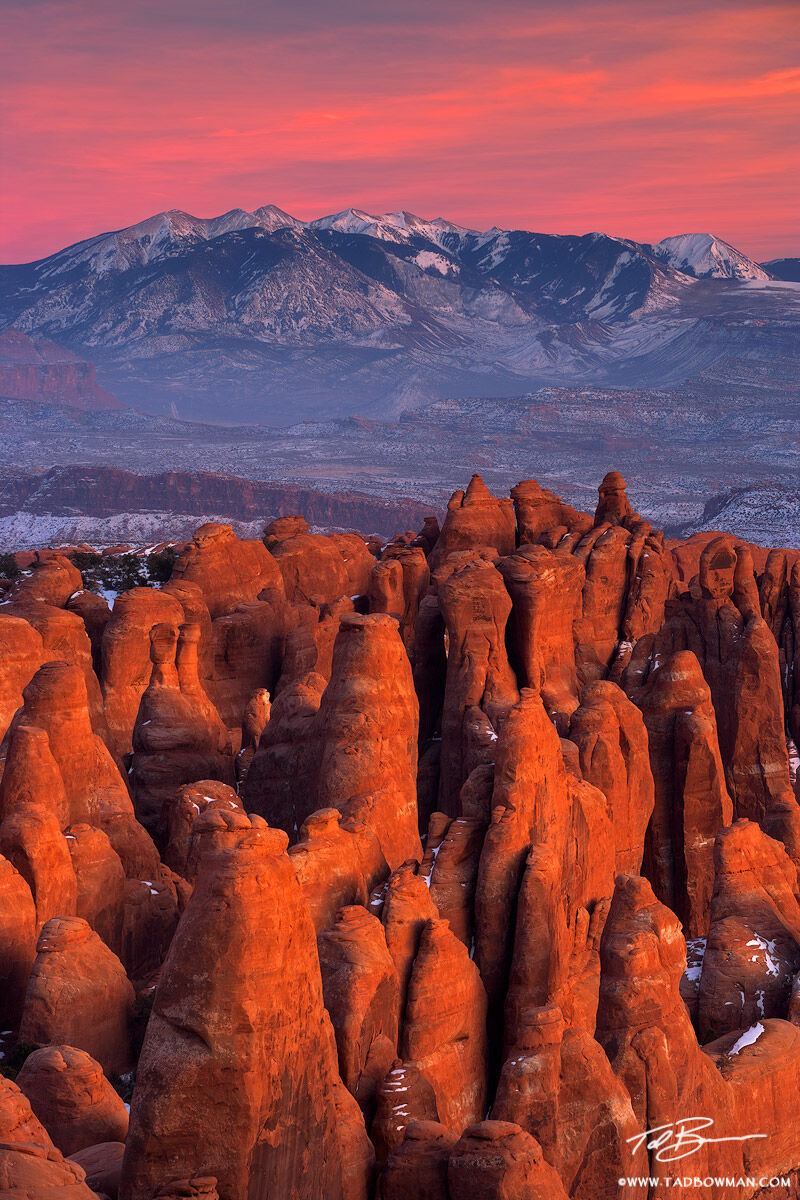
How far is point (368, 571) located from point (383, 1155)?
3447 cm

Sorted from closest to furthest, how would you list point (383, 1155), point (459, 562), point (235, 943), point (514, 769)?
point (235, 943) < point (383, 1155) < point (514, 769) < point (459, 562)

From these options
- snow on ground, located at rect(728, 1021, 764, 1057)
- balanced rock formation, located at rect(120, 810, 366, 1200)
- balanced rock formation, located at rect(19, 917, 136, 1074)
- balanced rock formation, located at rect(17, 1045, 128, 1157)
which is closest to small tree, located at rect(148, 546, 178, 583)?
balanced rock formation, located at rect(19, 917, 136, 1074)

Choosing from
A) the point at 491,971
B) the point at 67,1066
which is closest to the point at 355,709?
the point at 491,971

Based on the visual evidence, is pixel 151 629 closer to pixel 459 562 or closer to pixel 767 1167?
pixel 459 562

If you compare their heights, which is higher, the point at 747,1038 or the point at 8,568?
the point at 8,568

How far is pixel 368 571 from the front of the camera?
5078cm
